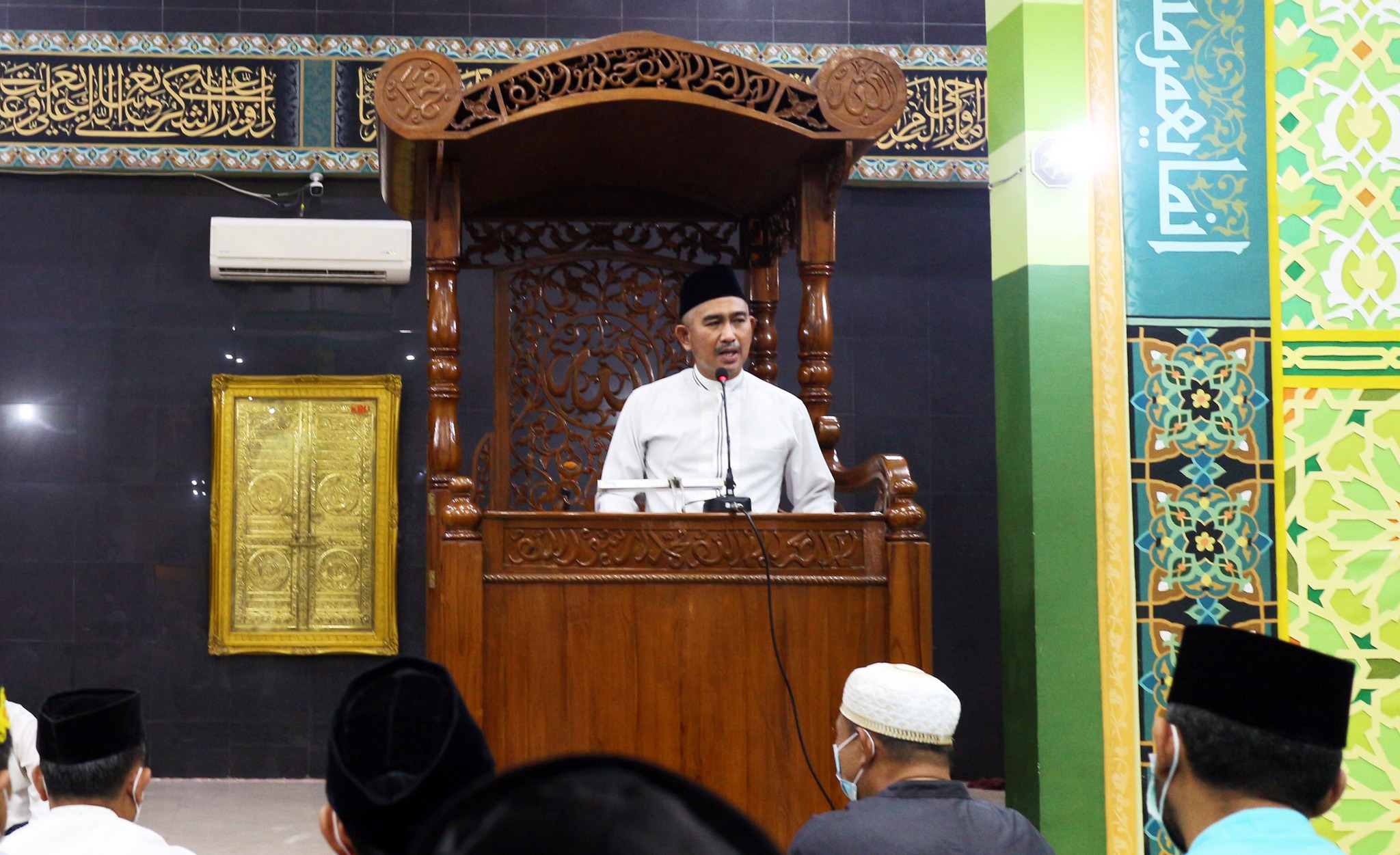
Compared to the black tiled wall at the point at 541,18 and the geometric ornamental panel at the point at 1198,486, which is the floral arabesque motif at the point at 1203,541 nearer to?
the geometric ornamental panel at the point at 1198,486

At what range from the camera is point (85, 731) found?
196 centimetres

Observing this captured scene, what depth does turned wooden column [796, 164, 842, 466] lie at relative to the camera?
3605 millimetres

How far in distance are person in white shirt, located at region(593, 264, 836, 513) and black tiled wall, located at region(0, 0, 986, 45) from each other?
9.36 feet

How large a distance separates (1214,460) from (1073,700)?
29.7 inches

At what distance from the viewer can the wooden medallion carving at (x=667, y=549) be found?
119 inches

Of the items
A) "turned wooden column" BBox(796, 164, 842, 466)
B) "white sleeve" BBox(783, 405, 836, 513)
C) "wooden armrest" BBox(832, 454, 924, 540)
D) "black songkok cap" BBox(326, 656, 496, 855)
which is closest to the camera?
"black songkok cap" BBox(326, 656, 496, 855)

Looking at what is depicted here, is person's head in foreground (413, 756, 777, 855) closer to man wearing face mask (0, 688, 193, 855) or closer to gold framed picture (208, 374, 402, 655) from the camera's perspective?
man wearing face mask (0, 688, 193, 855)

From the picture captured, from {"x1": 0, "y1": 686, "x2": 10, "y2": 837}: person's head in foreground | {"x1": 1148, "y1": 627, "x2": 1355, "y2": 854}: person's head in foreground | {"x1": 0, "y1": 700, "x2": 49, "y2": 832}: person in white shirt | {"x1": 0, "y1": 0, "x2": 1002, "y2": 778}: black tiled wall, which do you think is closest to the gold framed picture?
{"x1": 0, "y1": 0, "x2": 1002, "y2": 778}: black tiled wall

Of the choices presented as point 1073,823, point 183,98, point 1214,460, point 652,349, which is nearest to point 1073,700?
point 1073,823

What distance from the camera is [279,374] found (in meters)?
6.00

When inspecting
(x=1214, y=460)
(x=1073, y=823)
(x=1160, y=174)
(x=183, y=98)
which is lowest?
(x=1073, y=823)

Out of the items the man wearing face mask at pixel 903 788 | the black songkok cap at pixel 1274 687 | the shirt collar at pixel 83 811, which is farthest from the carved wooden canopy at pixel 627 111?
the black songkok cap at pixel 1274 687

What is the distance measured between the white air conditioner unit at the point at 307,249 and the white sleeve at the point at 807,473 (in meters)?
2.87

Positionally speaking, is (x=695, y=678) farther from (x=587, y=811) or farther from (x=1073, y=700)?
(x=587, y=811)
